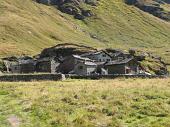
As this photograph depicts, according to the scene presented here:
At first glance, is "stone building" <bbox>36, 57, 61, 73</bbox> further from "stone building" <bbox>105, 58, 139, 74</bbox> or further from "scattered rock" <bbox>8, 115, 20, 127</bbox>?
"scattered rock" <bbox>8, 115, 20, 127</bbox>

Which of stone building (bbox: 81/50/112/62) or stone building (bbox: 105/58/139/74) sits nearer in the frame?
stone building (bbox: 105/58/139/74)

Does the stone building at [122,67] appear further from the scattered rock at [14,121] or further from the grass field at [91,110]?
the scattered rock at [14,121]

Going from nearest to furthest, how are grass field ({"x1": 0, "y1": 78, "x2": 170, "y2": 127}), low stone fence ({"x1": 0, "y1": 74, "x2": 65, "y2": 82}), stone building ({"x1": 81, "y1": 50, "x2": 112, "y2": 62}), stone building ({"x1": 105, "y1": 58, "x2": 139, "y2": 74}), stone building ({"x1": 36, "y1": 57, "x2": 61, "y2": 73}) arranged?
grass field ({"x1": 0, "y1": 78, "x2": 170, "y2": 127}) → low stone fence ({"x1": 0, "y1": 74, "x2": 65, "y2": 82}) → stone building ({"x1": 105, "y1": 58, "x2": 139, "y2": 74}) → stone building ({"x1": 36, "y1": 57, "x2": 61, "y2": 73}) → stone building ({"x1": 81, "y1": 50, "x2": 112, "y2": 62})

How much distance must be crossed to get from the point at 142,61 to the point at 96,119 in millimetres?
127366

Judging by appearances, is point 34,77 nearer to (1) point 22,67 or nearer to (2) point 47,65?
(2) point 47,65

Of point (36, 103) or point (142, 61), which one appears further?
point (142, 61)

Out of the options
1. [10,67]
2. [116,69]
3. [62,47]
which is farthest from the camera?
[62,47]

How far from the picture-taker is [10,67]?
481 feet

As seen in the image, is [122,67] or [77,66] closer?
[122,67]

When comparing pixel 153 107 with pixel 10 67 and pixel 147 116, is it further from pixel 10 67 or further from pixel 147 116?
pixel 10 67

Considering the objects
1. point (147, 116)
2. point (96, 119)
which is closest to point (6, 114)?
point (96, 119)

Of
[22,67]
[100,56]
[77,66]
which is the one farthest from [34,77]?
[100,56]

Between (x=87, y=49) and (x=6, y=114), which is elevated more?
(x=87, y=49)

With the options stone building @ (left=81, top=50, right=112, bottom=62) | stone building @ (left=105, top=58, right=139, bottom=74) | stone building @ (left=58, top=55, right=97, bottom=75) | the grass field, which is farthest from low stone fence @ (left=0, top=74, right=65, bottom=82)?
stone building @ (left=81, top=50, right=112, bottom=62)
